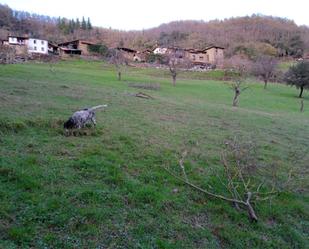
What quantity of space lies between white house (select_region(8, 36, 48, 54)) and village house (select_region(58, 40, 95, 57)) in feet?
16.7

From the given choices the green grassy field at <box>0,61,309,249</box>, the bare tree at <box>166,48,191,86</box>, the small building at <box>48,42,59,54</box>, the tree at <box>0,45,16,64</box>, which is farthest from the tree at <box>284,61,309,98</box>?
the small building at <box>48,42,59,54</box>

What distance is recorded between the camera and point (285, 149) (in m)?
12.1

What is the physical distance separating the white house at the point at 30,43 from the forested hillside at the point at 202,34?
4976 mm

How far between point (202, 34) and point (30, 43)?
89827 mm

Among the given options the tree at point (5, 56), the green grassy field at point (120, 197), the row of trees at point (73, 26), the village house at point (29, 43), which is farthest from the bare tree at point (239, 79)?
the row of trees at point (73, 26)

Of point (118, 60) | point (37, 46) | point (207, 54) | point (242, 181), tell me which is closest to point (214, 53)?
point (207, 54)

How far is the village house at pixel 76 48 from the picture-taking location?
271 ft

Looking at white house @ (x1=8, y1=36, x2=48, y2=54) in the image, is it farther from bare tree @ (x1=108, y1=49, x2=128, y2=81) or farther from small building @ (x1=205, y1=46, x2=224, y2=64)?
small building @ (x1=205, y1=46, x2=224, y2=64)

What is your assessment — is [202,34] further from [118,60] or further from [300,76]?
[300,76]

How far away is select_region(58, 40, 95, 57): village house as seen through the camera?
271 ft

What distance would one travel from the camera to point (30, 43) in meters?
75.8

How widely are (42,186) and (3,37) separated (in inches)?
3294

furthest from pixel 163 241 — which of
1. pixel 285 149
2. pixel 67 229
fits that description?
pixel 285 149

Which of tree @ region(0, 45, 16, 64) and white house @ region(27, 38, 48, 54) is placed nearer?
tree @ region(0, 45, 16, 64)
